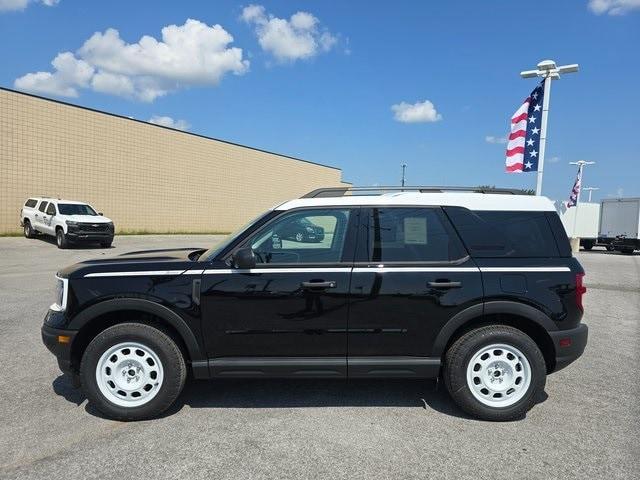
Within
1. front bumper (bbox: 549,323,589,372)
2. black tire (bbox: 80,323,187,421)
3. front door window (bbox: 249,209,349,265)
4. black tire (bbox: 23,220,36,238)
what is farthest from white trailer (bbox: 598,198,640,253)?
black tire (bbox: 23,220,36,238)

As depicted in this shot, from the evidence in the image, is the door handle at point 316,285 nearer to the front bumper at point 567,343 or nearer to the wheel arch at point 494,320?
the wheel arch at point 494,320

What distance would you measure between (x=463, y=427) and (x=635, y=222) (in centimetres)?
2935

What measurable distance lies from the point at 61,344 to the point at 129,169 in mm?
25473

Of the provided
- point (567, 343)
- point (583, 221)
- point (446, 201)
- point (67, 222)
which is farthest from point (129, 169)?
point (583, 221)

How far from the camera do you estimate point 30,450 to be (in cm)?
332

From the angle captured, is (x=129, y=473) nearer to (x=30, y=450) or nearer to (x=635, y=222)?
(x=30, y=450)

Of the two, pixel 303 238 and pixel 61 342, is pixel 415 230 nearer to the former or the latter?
pixel 303 238

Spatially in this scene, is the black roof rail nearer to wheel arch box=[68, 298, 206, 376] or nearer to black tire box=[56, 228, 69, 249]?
wheel arch box=[68, 298, 206, 376]

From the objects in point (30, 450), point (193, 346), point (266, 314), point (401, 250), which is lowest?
point (30, 450)

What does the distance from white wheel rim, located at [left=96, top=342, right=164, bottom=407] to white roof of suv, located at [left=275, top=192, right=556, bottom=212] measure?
167 cm

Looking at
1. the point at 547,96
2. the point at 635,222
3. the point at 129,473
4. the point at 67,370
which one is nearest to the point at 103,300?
the point at 67,370

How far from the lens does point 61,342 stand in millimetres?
3863

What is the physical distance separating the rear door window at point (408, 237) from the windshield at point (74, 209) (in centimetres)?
1853

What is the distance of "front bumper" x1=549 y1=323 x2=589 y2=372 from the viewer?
3.95 meters
